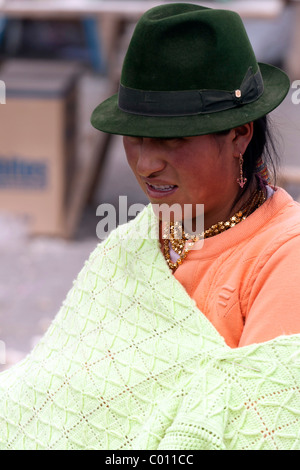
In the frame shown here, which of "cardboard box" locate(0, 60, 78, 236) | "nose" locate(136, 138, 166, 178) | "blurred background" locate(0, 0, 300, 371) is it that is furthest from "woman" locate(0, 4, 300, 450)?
"cardboard box" locate(0, 60, 78, 236)

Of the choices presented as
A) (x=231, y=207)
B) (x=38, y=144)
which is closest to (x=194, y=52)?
(x=231, y=207)

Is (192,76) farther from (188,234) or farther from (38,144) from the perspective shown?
(38,144)

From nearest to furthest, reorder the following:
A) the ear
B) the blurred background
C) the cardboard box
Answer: the ear, the blurred background, the cardboard box

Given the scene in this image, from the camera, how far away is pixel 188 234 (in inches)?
67.5

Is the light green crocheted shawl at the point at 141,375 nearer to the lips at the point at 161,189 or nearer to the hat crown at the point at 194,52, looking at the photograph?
the lips at the point at 161,189

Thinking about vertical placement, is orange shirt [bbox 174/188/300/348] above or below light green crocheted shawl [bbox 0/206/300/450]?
above

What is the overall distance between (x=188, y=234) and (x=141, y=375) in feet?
1.11

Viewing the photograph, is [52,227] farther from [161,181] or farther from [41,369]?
[161,181]

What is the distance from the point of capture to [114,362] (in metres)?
1.67

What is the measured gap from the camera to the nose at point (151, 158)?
1520 mm

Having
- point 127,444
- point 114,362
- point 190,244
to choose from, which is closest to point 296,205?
point 190,244

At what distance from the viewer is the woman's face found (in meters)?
1.50

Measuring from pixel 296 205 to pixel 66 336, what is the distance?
2.16 ft

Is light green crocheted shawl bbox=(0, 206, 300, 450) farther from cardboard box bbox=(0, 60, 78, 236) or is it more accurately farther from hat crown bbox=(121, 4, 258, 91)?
cardboard box bbox=(0, 60, 78, 236)
